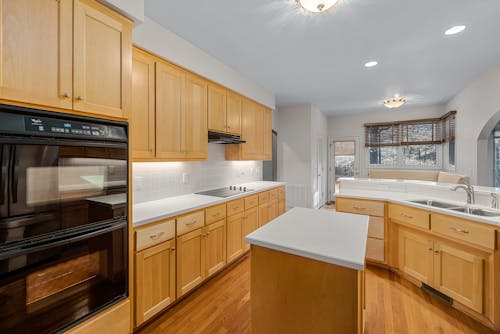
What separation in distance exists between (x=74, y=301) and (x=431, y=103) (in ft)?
24.4

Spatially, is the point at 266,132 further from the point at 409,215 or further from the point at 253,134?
the point at 409,215

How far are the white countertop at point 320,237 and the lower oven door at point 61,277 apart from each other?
933 mm

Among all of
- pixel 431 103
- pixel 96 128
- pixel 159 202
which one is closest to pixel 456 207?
pixel 159 202

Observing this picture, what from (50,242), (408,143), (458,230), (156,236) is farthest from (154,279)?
(408,143)

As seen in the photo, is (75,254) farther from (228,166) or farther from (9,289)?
(228,166)

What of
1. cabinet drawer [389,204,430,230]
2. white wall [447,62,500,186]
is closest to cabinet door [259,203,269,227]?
cabinet drawer [389,204,430,230]

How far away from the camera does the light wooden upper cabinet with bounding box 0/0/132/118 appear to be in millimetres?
1037

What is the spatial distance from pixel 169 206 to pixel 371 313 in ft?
7.08

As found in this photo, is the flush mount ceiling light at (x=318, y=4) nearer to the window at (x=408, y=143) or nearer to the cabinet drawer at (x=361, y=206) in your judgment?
the cabinet drawer at (x=361, y=206)

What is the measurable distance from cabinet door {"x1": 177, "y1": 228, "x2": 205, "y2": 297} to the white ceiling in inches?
82.9

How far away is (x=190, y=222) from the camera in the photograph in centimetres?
210

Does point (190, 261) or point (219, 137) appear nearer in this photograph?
point (190, 261)

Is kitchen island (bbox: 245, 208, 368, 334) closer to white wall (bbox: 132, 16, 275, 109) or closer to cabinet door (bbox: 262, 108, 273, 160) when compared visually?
white wall (bbox: 132, 16, 275, 109)

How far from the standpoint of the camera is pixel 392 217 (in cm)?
257
